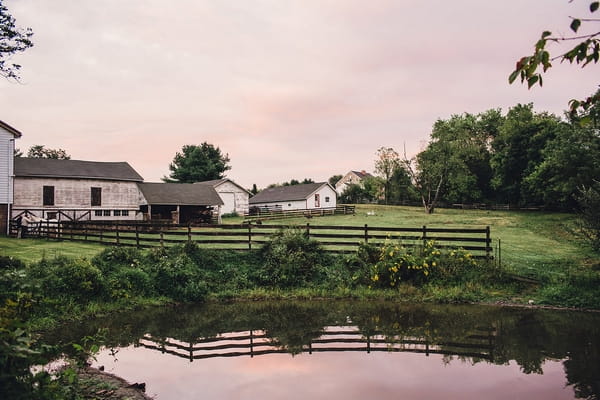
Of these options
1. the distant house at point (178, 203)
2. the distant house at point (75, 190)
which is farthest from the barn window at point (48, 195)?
the distant house at point (178, 203)

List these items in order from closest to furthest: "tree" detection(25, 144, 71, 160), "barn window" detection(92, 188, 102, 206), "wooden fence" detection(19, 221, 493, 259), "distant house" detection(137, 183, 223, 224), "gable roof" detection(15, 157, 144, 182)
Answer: "wooden fence" detection(19, 221, 493, 259) < "gable roof" detection(15, 157, 144, 182) < "barn window" detection(92, 188, 102, 206) < "distant house" detection(137, 183, 223, 224) < "tree" detection(25, 144, 71, 160)

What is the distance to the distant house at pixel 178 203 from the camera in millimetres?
38219

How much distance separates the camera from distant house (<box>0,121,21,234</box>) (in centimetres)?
2815

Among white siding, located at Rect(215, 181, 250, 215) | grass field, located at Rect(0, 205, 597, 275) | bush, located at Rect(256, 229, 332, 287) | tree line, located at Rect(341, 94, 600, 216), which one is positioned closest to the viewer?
bush, located at Rect(256, 229, 332, 287)

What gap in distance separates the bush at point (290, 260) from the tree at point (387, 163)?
43.8 metres

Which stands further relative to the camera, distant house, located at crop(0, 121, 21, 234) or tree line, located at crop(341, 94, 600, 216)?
tree line, located at crop(341, 94, 600, 216)

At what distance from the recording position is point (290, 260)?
1574cm

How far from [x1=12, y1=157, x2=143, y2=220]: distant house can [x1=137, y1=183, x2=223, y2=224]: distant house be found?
1305 millimetres

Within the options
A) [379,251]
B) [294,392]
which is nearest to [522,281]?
[379,251]

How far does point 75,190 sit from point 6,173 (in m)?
6.74

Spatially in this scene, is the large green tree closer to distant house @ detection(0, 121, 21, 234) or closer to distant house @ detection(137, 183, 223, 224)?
distant house @ detection(137, 183, 223, 224)

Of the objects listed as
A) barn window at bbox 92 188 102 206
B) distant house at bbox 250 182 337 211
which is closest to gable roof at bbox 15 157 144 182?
barn window at bbox 92 188 102 206

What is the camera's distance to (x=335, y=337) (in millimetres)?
9992

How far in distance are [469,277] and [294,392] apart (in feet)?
32.3
